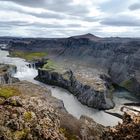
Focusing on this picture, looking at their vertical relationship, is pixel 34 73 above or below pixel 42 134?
below

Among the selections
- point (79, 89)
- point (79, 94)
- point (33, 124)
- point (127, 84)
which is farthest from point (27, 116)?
point (127, 84)

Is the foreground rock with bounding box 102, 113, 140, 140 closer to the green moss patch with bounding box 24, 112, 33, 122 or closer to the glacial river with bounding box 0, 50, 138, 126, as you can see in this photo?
the green moss patch with bounding box 24, 112, 33, 122

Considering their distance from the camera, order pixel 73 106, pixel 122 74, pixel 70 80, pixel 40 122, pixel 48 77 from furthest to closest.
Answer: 1. pixel 122 74
2. pixel 48 77
3. pixel 70 80
4. pixel 73 106
5. pixel 40 122

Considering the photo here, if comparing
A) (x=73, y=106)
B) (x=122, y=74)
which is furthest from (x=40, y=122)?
(x=122, y=74)

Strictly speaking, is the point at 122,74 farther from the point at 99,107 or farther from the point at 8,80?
the point at 8,80

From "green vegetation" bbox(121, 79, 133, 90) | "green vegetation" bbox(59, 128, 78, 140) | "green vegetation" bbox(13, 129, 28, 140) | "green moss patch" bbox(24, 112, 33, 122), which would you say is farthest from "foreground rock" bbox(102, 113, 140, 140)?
"green vegetation" bbox(121, 79, 133, 90)

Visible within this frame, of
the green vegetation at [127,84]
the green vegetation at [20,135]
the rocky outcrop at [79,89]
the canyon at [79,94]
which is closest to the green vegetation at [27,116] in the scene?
the canyon at [79,94]

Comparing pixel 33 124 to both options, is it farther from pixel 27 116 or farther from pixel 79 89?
pixel 79 89

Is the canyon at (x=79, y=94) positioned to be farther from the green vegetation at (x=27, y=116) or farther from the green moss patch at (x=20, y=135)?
the green vegetation at (x=27, y=116)
